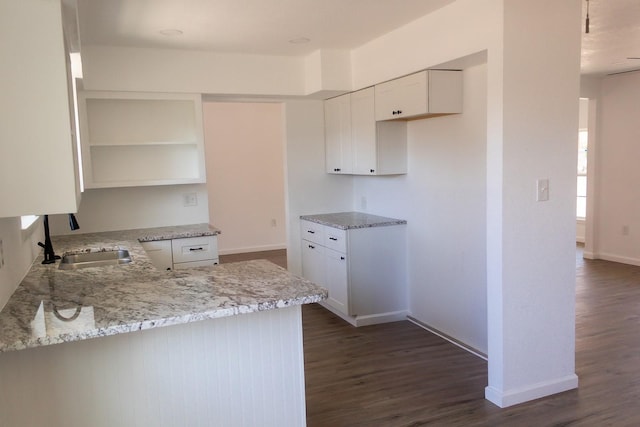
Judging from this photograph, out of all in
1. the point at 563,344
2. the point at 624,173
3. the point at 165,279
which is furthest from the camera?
the point at 624,173

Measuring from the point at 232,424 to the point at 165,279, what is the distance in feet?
2.32

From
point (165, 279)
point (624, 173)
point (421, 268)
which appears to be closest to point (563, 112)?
point (421, 268)

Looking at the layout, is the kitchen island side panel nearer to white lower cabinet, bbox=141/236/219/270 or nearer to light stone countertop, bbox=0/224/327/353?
light stone countertop, bbox=0/224/327/353

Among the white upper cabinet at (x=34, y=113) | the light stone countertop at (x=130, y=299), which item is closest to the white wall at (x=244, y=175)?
the light stone countertop at (x=130, y=299)

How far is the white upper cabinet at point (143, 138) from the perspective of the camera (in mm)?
4363

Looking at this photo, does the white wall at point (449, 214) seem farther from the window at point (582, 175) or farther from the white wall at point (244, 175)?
the window at point (582, 175)

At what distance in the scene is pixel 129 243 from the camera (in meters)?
3.86

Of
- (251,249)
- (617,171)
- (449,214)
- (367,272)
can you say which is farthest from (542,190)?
(251,249)

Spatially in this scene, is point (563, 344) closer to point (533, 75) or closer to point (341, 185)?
point (533, 75)

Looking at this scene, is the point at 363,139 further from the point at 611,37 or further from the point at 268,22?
the point at 611,37

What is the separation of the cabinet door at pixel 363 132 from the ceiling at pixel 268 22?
0.46 m

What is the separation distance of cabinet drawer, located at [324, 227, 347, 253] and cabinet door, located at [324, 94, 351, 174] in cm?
64

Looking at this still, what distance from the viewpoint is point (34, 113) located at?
5.70ft

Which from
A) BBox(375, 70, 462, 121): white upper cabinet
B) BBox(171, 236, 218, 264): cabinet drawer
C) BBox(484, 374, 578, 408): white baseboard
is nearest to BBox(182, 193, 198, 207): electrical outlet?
BBox(171, 236, 218, 264): cabinet drawer
